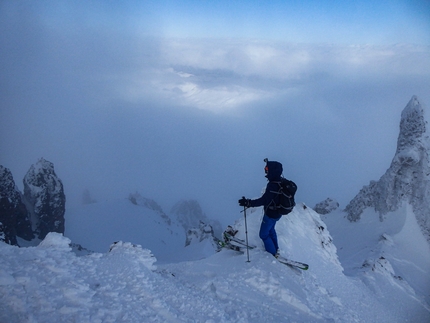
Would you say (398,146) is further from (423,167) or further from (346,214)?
(346,214)

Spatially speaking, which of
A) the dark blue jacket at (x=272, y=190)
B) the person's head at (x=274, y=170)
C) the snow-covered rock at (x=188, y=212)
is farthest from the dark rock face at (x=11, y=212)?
the snow-covered rock at (x=188, y=212)

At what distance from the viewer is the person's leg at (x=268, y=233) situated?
8.69 meters

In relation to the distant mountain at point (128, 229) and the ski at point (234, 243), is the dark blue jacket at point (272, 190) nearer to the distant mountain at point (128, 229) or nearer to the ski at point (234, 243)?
the ski at point (234, 243)

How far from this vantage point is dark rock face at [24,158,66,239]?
45562mm

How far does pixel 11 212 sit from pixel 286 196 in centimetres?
4455

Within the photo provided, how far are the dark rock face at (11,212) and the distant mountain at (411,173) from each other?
54457mm

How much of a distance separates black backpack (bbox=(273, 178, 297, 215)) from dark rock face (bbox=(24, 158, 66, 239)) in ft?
158

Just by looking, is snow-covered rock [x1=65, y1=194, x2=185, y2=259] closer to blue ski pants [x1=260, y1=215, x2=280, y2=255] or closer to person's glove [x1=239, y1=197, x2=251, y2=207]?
blue ski pants [x1=260, y1=215, x2=280, y2=255]

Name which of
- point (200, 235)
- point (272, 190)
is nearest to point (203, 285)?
point (272, 190)

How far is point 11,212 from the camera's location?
128ft

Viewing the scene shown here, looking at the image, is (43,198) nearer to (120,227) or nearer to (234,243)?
(120,227)

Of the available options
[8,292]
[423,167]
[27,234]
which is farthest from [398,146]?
[27,234]

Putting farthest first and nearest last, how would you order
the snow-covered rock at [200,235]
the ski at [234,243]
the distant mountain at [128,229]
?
the distant mountain at [128,229], the snow-covered rock at [200,235], the ski at [234,243]

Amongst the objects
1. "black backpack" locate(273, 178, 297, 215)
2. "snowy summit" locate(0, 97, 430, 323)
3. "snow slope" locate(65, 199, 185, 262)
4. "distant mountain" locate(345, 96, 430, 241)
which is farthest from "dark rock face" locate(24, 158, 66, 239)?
"distant mountain" locate(345, 96, 430, 241)
